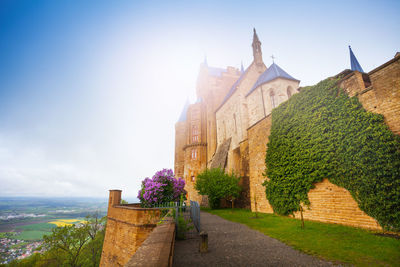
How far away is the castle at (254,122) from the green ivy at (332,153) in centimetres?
39

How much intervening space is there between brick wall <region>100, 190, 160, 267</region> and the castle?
7259 millimetres

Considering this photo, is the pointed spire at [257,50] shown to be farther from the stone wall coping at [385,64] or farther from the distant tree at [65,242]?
the distant tree at [65,242]

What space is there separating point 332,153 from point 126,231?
10.8 m

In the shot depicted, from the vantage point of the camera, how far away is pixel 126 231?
926 centimetres

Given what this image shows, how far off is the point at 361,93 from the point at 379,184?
353cm

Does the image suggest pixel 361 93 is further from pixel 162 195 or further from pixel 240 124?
pixel 240 124

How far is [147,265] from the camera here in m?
1.69

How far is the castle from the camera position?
6410 millimetres

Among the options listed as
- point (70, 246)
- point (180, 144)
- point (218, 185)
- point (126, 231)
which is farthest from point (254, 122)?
point (70, 246)

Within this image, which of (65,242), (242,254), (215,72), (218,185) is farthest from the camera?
(215,72)

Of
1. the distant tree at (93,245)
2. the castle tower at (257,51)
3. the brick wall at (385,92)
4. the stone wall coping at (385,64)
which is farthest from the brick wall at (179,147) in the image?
the stone wall coping at (385,64)

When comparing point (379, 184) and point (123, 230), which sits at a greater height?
point (379, 184)

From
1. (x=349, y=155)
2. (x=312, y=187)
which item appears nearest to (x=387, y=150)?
(x=349, y=155)

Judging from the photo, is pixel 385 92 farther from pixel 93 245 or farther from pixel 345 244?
pixel 93 245
